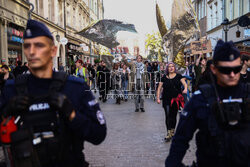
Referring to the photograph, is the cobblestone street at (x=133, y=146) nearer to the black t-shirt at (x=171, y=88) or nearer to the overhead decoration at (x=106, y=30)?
the black t-shirt at (x=171, y=88)

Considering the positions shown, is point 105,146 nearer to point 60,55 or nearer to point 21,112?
point 21,112

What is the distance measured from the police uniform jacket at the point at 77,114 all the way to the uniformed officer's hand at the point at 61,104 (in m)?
0.07

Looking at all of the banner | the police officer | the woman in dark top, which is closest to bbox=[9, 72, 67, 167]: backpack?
the police officer

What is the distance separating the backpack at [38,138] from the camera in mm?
2018

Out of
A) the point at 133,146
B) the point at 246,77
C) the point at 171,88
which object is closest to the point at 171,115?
the point at 171,88

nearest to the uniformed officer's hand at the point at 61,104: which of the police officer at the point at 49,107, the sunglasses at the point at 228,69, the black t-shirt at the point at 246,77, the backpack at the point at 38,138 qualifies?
the police officer at the point at 49,107

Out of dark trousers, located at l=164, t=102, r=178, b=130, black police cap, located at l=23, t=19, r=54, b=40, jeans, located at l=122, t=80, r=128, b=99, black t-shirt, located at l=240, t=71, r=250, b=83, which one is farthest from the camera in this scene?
jeans, located at l=122, t=80, r=128, b=99

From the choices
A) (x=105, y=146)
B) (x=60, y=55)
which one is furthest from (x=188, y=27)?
(x=60, y=55)

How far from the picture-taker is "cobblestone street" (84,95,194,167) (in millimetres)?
5457

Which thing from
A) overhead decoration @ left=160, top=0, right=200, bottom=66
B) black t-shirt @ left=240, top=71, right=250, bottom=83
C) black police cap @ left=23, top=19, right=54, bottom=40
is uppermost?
overhead decoration @ left=160, top=0, right=200, bottom=66

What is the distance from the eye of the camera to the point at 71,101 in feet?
7.36

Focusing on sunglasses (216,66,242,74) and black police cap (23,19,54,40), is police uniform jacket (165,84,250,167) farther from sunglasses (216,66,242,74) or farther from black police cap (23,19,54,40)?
black police cap (23,19,54,40)

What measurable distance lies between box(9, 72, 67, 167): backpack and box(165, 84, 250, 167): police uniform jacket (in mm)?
883

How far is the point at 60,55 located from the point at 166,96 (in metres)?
28.5
